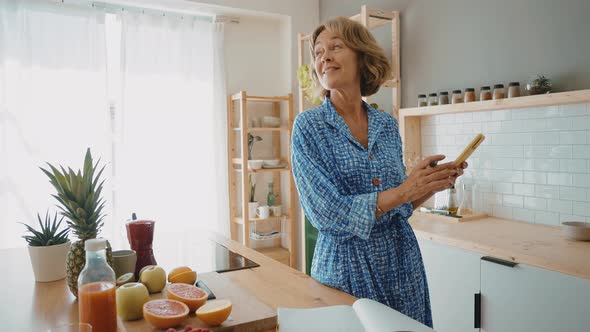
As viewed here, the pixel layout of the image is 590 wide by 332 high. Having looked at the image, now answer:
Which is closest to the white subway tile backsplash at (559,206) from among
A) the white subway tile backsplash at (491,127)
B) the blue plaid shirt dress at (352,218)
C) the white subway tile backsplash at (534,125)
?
the white subway tile backsplash at (534,125)

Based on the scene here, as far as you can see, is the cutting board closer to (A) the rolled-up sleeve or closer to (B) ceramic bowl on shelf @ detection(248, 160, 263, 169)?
(A) the rolled-up sleeve

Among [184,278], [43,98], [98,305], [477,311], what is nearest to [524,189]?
[477,311]

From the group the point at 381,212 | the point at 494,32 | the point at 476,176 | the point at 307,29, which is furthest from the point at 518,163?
the point at 307,29

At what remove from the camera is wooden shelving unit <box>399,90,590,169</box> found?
2359mm

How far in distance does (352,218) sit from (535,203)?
1878mm

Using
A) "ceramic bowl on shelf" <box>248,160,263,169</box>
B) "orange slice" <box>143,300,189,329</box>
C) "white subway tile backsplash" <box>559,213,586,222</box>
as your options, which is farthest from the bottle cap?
"ceramic bowl on shelf" <box>248,160,263,169</box>

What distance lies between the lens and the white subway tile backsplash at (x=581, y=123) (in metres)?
2.49

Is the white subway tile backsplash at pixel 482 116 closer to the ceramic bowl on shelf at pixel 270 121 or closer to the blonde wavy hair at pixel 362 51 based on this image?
the blonde wavy hair at pixel 362 51

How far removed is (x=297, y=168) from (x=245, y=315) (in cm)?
53

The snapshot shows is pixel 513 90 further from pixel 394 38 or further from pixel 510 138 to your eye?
pixel 394 38

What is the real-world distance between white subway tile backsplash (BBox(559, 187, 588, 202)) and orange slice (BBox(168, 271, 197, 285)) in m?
2.23

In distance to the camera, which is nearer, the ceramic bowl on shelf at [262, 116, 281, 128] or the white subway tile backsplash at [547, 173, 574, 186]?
the white subway tile backsplash at [547, 173, 574, 186]

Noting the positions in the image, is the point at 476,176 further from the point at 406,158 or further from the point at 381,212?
the point at 381,212

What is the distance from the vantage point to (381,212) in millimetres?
1430
